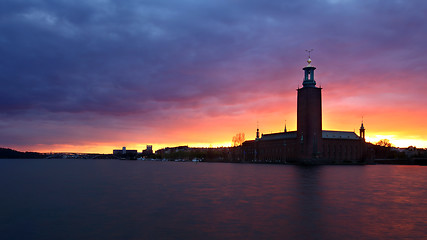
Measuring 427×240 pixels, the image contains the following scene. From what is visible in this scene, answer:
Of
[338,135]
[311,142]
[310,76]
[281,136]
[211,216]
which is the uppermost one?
[310,76]

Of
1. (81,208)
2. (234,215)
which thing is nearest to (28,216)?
(81,208)

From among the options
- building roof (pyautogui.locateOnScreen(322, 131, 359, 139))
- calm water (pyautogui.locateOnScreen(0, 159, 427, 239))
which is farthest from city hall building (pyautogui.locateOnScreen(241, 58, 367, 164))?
calm water (pyautogui.locateOnScreen(0, 159, 427, 239))

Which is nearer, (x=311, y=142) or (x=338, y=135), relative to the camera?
(x=311, y=142)

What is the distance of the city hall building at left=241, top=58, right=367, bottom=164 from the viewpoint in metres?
155

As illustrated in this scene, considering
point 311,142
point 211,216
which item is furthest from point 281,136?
point 211,216

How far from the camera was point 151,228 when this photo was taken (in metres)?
21.6

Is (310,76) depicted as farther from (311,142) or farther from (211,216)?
(211,216)

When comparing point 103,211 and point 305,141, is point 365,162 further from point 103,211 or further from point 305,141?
point 103,211

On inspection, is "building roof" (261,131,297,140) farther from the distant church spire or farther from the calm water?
the calm water

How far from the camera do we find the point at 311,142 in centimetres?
15488

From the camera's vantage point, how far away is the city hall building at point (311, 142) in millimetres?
155250

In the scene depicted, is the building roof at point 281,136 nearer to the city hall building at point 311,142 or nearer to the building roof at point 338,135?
the city hall building at point 311,142

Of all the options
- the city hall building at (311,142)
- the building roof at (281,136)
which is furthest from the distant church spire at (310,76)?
the building roof at (281,136)

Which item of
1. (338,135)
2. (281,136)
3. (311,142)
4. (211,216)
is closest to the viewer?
(211,216)
